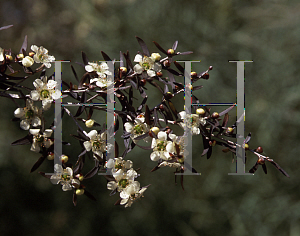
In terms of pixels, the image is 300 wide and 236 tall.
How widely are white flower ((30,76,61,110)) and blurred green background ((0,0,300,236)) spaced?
1.04m

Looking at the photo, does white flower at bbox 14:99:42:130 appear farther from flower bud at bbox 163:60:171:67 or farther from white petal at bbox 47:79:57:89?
flower bud at bbox 163:60:171:67

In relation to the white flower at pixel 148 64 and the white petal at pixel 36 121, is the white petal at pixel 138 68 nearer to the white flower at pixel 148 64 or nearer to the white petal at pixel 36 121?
the white flower at pixel 148 64

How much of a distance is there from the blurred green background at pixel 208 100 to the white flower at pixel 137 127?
1030 mm

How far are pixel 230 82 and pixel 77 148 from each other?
3.47 feet

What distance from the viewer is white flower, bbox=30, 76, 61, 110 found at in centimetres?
76

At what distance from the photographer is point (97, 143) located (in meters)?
0.80

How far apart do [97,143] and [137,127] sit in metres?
0.12

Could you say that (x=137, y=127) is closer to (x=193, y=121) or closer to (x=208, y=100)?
(x=193, y=121)

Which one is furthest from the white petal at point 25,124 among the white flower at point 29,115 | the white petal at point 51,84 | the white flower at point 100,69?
the white flower at point 100,69

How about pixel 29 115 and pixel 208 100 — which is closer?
pixel 29 115

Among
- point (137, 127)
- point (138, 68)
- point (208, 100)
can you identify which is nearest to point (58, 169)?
point (137, 127)

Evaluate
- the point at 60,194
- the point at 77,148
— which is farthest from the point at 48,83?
the point at 60,194

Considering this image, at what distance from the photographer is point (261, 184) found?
185cm

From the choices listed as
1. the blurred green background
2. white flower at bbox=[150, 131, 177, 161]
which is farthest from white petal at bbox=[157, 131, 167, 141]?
the blurred green background
